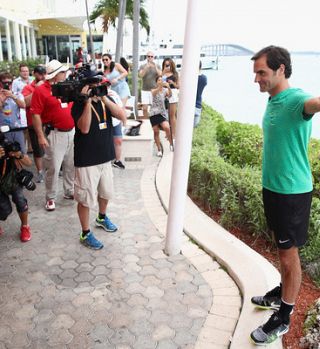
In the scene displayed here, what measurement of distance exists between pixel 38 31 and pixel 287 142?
1313 inches

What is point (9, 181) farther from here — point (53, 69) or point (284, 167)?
point (284, 167)

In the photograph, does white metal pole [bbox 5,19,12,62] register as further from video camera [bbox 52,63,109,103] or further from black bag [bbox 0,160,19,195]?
video camera [bbox 52,63,109,103]

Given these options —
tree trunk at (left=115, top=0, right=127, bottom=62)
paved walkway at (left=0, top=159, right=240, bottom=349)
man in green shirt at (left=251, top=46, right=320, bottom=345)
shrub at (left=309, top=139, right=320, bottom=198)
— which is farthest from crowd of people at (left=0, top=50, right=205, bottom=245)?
tree trunk at (left=115, top=0, right=127, bottom=62)

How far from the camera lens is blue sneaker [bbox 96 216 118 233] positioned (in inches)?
164

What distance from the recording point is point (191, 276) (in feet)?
10.9

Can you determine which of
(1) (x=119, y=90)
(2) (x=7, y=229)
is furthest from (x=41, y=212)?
(1) (x=119, y=90)

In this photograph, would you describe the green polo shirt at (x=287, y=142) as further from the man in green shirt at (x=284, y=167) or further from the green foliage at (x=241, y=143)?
the green foliage at (x=241, y=143)

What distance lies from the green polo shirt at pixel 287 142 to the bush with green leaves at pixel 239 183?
602mm

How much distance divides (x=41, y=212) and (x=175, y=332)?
2658mm

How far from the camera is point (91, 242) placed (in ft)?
12.4

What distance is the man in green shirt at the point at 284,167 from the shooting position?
2.14m

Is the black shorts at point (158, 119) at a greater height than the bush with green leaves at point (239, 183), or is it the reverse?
the black shorts at point (158, 119)

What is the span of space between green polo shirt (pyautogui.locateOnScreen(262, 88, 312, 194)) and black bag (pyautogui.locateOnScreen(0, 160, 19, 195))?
2547mm

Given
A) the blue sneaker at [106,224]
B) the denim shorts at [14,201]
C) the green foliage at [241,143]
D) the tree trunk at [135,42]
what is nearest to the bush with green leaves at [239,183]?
the green foliage at [241,143]
